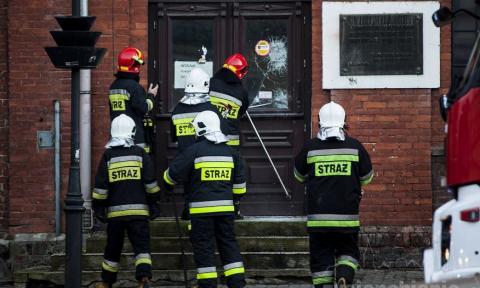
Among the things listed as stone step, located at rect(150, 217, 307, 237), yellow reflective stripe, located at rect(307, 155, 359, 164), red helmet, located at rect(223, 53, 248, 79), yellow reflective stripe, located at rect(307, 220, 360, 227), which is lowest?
stone step, located at rect(150, 217, 307, 237)

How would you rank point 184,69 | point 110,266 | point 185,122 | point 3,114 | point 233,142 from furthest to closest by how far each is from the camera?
point 184,69
point 3,114
point 233,142
point 185,122
point 110,266

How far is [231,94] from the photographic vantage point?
12.9 m

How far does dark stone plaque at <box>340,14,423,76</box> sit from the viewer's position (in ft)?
44.0

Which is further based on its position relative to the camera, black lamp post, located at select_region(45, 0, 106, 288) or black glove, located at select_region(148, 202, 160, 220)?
black glove, located at select_region(148, 202, 160, 220)

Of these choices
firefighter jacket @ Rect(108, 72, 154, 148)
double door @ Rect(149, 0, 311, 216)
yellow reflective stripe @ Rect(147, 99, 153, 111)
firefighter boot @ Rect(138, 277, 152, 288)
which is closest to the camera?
firefighter boot @ Rect(138, 277, 152, 288)

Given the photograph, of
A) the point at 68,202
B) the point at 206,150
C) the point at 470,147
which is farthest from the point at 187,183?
the point at 470,147

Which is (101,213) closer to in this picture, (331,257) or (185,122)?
(185,122)

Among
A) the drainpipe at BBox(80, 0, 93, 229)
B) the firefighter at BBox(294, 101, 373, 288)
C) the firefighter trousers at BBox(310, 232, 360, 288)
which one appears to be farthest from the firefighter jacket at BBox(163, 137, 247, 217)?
the drainpipe at BBox(80, 0, 93, 229)

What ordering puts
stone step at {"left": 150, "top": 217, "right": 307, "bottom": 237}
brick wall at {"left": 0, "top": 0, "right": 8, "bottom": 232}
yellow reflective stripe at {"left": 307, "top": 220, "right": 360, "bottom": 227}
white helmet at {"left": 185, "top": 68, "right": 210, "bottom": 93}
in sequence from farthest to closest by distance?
brick wall at {"left": 0, "top": 0, "right": 8, "bottom": 232} → stone step at {"left": 150, "top": 217, "right": 307, "bottom": 237} → white helmet at {"left": 185, "top": 68, "right": 210, "bottom": 93} → yellow reflective stripe at {"left": 307, "top": 220, "right": 360, "bottom": 227}

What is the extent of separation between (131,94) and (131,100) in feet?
0.22

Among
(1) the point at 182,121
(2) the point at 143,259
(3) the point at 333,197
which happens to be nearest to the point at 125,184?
(2) the point at 143,259

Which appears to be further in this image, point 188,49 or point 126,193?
point 188,49

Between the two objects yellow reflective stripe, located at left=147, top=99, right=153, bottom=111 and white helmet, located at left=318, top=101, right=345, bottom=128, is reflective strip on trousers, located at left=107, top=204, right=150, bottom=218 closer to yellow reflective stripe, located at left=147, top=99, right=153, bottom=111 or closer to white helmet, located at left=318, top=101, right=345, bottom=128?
yellow reflective stripe, located at left=147, top=99, right=153, bottom=111

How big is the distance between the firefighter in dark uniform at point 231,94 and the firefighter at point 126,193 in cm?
130
